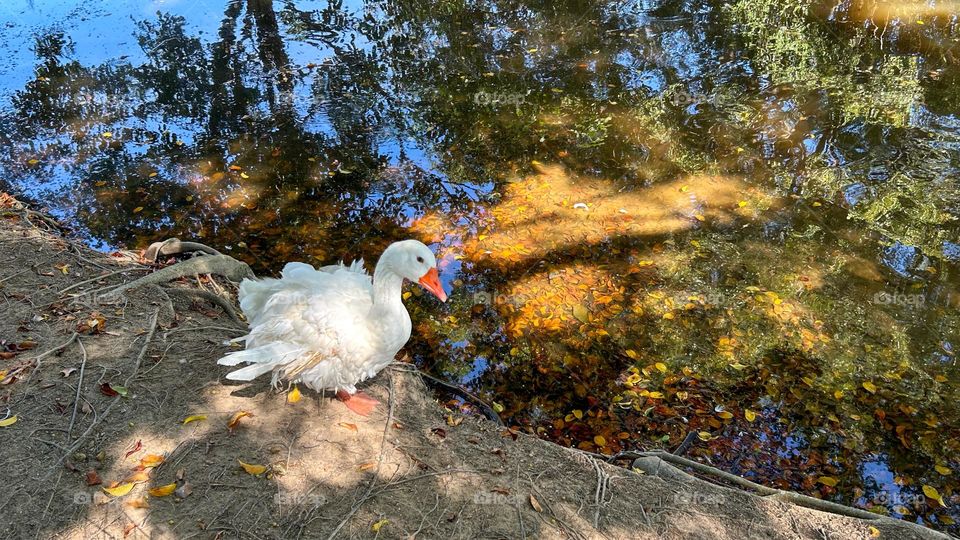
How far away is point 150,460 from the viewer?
11.1ft

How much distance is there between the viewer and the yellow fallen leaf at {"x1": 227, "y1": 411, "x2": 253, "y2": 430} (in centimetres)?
368

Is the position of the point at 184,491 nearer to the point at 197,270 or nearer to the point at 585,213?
the point at 197,270

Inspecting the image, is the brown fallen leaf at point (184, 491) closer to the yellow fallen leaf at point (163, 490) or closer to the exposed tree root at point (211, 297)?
the yellow fallen leaf at point (163, 490)

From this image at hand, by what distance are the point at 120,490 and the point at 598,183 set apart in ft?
18.2

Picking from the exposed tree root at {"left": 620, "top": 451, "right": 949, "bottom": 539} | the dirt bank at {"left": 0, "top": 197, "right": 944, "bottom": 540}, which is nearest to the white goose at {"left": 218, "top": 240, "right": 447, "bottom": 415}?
the dirt bank at {"left": 0, "top": 197, "right": 944, "bottom": 540}

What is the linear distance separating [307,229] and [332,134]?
6.38 ft

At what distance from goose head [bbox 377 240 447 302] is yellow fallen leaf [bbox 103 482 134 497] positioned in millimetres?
1768

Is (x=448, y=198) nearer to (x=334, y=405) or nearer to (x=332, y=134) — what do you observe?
(x=332, y=134)

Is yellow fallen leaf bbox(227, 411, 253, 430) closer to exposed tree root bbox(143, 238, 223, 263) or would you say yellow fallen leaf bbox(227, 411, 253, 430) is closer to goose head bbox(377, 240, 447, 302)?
goose head bbox(377, 240, 447, 302)

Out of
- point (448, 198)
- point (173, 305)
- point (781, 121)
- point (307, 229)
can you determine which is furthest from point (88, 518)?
point (781, 121)

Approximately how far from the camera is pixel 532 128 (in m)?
8.06

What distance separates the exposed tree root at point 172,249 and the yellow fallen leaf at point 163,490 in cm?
287

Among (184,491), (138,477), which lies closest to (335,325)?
(184,491)

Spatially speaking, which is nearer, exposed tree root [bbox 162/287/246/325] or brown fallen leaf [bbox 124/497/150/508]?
brown fallen leaf [bbox 124/497/150/508]
